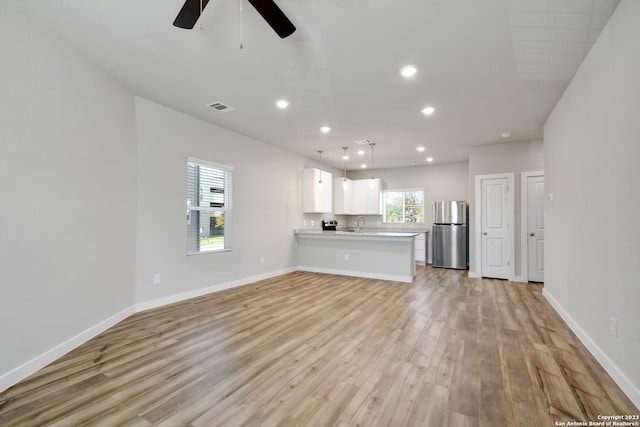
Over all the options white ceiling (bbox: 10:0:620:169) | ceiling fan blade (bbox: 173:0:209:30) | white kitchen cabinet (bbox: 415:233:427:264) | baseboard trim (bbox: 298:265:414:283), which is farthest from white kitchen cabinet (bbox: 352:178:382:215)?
ceiling fan blade (bbox: 173:0:209:30)

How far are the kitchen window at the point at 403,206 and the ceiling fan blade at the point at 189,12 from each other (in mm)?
7022

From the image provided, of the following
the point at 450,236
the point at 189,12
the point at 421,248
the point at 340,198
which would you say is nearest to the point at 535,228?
the point at 450,236

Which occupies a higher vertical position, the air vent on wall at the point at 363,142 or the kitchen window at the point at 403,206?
the air vent on wall at the point at 363,142

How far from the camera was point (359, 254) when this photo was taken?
18.7ft

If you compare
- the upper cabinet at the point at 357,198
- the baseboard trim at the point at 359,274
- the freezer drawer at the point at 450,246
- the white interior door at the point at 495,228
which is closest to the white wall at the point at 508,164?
the white interior door at the point at 495,228

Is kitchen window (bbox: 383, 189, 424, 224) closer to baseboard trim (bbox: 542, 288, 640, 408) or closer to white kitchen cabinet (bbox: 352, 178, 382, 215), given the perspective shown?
white kitchen cabinet (bbox: 352, 178, 382, 215)

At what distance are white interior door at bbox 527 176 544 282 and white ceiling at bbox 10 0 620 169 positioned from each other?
4.82ft

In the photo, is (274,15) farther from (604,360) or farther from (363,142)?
(363,142)

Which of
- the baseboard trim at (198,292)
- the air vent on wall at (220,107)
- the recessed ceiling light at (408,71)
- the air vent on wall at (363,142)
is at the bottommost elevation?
the baseboard trim at (198,292)

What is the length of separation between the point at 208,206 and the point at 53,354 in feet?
8.24

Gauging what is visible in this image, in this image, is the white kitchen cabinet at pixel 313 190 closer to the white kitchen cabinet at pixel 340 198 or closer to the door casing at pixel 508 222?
the white kitchen cabinet at pixel 340 198

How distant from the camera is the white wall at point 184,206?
3611 mm

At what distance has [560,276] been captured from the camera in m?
3.48

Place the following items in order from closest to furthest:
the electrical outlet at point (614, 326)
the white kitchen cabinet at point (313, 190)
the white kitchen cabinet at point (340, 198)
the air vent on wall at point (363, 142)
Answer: the electrical outlet at point (614, 326)
the air vent on wall at point (363, 142)
the white kitchen cabinet at point (313, 190)
the white kitchen cabinet at point (340, 198)
